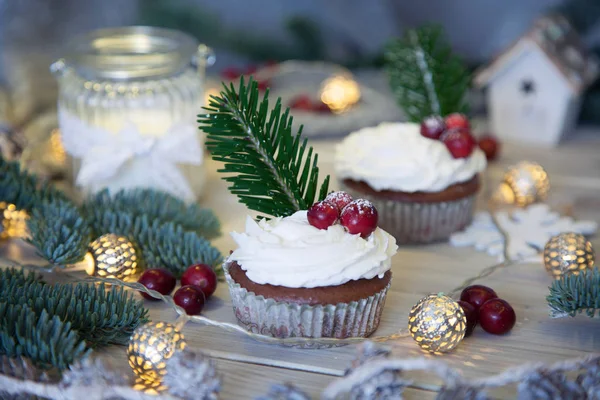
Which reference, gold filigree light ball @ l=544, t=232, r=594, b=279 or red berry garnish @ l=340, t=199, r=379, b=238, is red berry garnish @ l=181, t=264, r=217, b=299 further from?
gold filigree light ball @ l=544, t=232, r=594, b=279

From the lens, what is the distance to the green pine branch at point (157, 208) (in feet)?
4.25

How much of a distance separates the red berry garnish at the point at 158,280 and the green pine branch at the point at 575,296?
1.83 ft

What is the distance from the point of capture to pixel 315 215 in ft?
3.34

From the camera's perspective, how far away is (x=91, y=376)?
85cm

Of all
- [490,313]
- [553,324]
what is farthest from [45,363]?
[553,324]

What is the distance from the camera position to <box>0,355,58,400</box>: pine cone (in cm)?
86

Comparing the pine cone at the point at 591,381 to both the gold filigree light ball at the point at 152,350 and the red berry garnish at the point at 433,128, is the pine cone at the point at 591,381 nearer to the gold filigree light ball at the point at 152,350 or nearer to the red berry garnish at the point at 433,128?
the gold filigree light ball at the point at 152,350

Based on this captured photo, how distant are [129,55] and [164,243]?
1.34 ft

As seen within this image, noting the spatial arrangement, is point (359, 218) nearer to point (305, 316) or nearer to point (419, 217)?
point (305, 316)

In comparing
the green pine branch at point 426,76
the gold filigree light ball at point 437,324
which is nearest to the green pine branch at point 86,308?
the gold filigree light ball at point 437,324

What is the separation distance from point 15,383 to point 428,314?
0.52 m

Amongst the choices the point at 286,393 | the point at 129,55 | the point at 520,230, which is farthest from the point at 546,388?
the point at 129,55

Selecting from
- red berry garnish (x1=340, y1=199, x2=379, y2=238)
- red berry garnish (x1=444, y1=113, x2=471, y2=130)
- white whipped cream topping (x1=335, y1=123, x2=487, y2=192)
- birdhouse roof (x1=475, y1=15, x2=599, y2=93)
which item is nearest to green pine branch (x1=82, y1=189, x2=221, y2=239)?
white whipped cream topping (x1=335, y1=123, x2=487, y2=192)

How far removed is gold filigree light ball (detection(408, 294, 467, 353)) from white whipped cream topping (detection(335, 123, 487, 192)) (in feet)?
1.15
